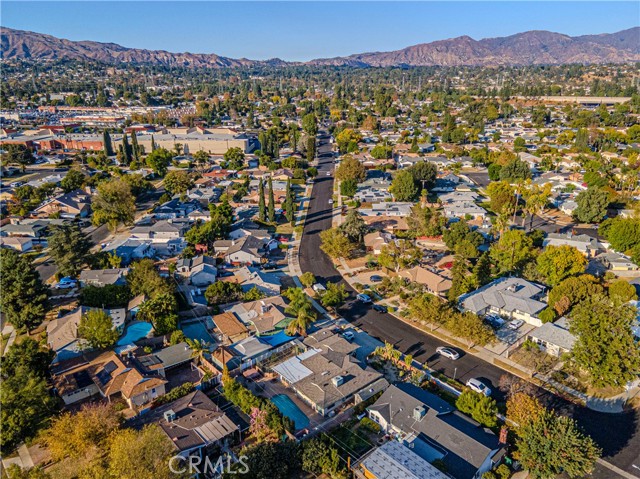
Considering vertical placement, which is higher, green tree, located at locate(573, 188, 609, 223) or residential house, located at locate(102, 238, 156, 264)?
green tree, located at locate(573, 188, 609, 223)

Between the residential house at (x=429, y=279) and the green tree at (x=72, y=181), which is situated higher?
the green tree at (x=72, y=181)

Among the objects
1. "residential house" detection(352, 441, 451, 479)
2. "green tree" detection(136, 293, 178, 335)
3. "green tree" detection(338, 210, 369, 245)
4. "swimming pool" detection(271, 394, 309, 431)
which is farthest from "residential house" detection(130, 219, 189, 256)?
"residential house" detection(352, 441, 451, 479)

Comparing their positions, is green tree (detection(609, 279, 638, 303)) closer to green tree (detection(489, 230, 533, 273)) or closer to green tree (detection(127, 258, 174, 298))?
green tree (detection(489, 230, 533, 273))

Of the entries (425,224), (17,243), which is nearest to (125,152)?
(17,243)

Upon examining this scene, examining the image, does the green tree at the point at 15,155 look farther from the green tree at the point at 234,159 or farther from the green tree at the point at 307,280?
the green tree at the point at 307,280

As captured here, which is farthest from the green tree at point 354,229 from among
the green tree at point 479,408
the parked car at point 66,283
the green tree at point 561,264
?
the parked car at point 66,283

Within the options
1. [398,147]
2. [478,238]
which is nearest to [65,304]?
[478,238]
